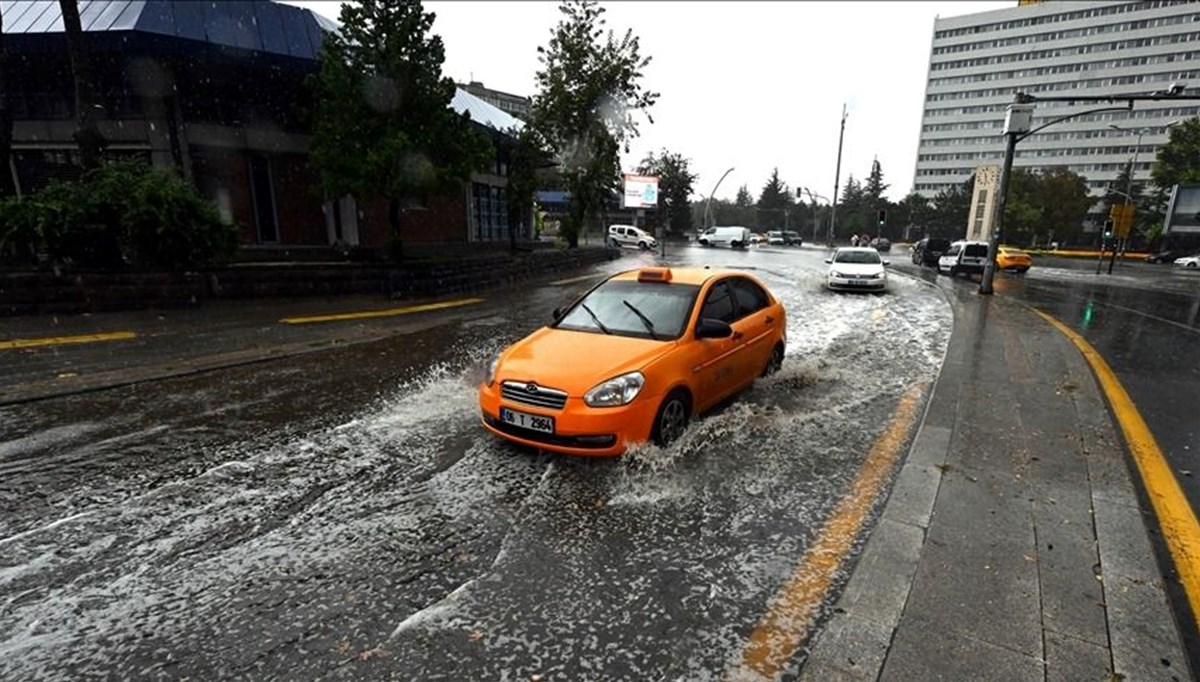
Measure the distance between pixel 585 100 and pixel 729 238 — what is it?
2710cm

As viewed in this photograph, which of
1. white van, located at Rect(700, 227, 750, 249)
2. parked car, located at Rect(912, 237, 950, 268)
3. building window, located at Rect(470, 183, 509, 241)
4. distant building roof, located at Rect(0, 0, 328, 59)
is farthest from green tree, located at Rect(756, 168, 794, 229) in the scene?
distant building roof, located at Rect(0, 0, 328, 59)

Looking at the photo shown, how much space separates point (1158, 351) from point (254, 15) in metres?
23.0

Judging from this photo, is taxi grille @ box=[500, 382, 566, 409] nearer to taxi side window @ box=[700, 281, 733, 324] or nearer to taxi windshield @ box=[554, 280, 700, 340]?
taxi windshield @ box=[554, 280, 700, 340]

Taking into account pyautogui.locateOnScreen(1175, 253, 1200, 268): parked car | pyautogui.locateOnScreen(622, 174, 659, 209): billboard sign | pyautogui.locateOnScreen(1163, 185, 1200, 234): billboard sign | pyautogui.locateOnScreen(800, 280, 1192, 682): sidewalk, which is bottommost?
pyautogui.locateOnScreen(1175, 253, 1200, 268): parked car

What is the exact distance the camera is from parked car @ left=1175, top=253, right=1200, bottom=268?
38.1 m

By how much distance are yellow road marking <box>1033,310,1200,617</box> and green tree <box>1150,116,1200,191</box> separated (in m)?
71.1

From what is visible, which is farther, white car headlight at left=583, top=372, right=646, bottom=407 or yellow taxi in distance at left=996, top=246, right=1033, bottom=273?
yellow taxi in distance at left=996, top=246, right=1033, bottom=273

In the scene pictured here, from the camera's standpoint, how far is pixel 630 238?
4538cm

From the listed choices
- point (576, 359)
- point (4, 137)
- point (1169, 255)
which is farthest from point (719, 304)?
point (1169, 255)

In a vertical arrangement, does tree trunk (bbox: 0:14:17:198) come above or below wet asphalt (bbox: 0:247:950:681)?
above

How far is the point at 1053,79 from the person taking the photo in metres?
104

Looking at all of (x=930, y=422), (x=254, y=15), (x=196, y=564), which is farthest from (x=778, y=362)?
(x=254, y=15)

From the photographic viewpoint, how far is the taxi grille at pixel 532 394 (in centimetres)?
443

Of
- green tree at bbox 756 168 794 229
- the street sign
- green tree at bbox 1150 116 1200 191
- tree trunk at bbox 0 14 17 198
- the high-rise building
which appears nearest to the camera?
tree trunk at bbox 0 14 17 198
